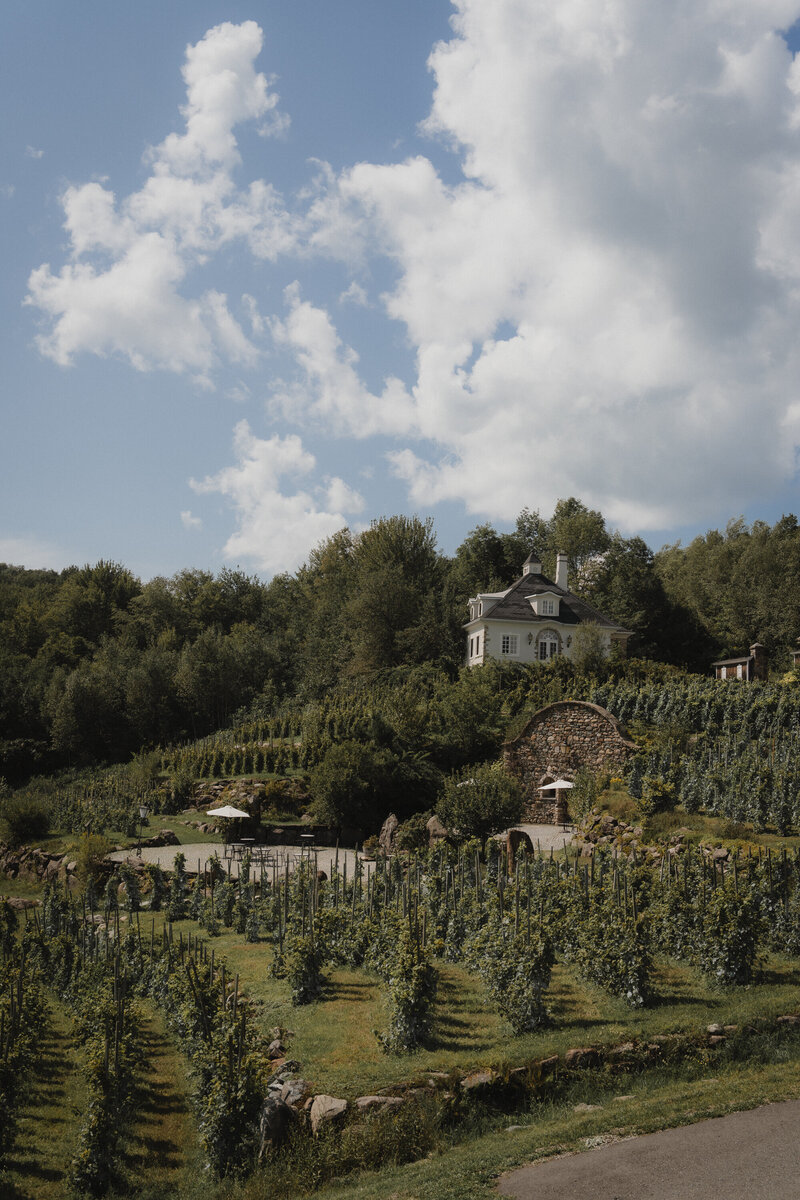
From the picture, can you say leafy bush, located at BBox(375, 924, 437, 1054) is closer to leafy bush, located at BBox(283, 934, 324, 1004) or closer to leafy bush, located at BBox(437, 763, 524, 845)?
leafy bush, located at BBox(283, 934, 324, 1004)

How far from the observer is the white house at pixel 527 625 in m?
35.6

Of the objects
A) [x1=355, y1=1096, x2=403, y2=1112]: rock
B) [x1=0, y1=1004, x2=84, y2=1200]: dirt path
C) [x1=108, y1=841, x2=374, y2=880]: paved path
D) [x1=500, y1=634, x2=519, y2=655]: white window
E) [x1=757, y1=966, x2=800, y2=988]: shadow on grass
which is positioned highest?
[x1=500, y1=634, x2=519, y2=655]: white window

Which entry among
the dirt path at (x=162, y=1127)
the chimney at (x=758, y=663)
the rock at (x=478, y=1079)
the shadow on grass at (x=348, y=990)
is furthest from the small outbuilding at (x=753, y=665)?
the dirt path at (x=162, y=1127)

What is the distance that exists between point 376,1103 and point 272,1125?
96 cm

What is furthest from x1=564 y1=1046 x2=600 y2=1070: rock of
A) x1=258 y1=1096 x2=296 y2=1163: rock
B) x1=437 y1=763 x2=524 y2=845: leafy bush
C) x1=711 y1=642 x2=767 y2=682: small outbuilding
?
x1=711 y1=642 x2=767 y2=682: small outbuilding

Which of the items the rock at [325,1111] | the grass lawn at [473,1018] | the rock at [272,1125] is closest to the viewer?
the rock at [272,1125]

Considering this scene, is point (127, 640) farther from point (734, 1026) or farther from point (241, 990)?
point (734, 1026)

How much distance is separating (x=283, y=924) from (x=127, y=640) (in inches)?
1522

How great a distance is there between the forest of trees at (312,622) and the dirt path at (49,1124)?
26745 mm

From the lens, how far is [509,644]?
117 ft

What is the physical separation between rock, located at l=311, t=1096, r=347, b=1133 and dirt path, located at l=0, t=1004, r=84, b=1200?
2198mm

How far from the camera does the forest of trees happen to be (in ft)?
127

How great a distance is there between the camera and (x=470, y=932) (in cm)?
1166

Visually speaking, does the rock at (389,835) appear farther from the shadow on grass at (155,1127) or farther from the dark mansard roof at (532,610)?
the dark mansard roof at (532,610)
